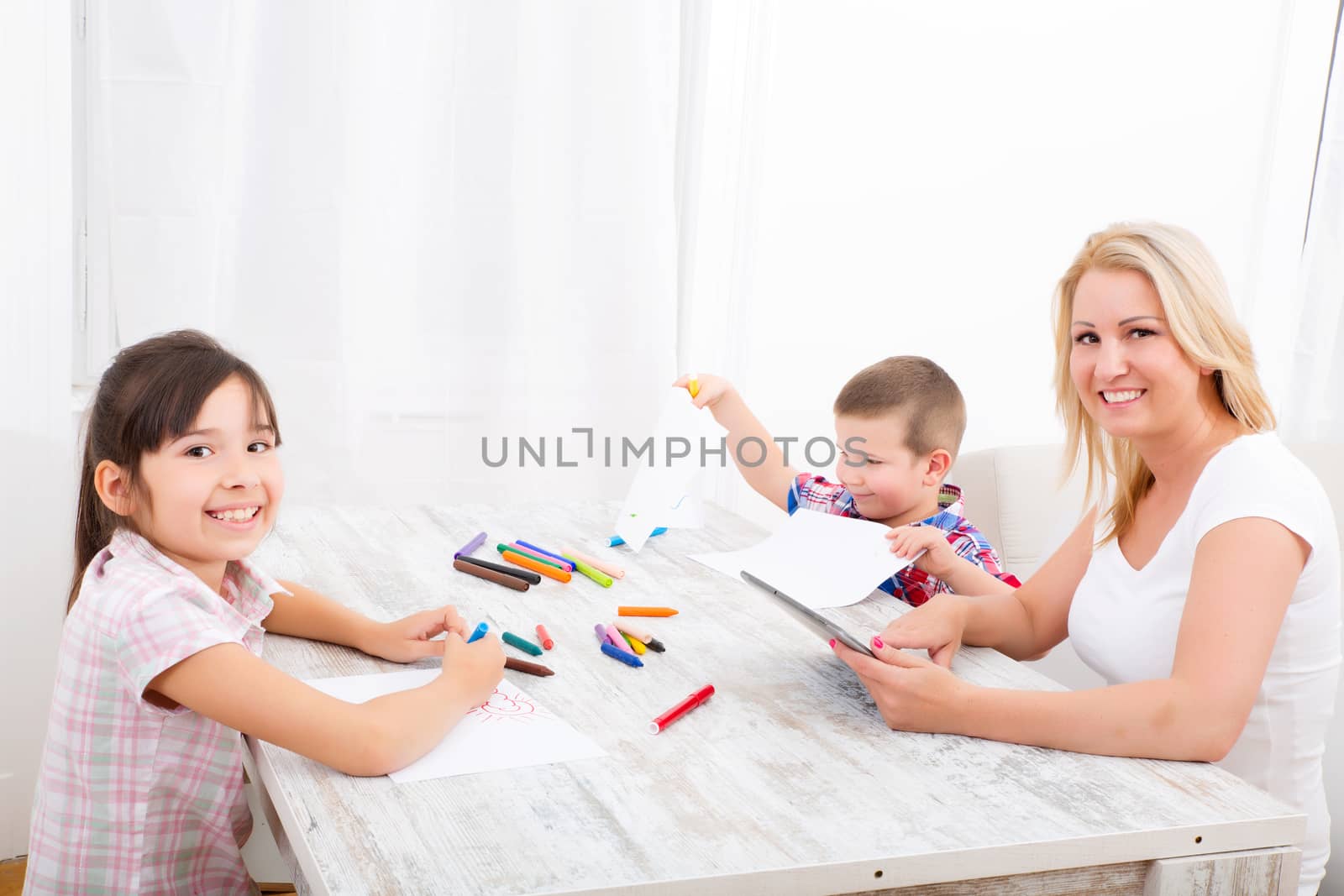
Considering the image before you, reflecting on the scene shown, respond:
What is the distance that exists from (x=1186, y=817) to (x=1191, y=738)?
5.3 inches

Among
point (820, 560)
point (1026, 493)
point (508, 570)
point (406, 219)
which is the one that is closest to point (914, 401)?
point (820, 560)

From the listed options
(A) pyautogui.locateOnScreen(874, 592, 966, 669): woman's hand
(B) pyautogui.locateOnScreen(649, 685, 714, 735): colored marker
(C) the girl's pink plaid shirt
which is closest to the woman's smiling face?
(A) pyautogui.locateOnScreen(874, 592, 966, 669): woman's hand

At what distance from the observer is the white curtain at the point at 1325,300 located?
3.09 metres

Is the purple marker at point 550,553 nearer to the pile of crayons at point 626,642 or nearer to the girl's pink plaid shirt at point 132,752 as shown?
the pile of crayons at point 626,642

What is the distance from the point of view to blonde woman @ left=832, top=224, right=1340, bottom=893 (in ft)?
3.56

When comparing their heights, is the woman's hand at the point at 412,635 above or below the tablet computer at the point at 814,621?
below

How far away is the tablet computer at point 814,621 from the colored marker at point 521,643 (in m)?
0.26

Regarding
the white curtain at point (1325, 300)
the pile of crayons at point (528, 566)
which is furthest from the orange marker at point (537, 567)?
the white curtain at point (1325, 300)

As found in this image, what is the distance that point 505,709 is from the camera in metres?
1.11

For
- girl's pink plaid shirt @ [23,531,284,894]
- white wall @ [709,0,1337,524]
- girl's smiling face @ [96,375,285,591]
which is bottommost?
girl's pink plaid shirt @ [23,531,284,894]

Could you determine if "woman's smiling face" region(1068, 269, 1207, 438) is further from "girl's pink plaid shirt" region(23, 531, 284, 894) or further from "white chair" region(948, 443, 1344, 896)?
"girl's pink plaid shirt" region(23, 531, 284, 894)

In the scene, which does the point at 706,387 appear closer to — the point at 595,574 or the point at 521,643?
the point at 595,574

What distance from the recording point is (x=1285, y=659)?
126 cm

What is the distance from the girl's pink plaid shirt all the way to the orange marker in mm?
491
